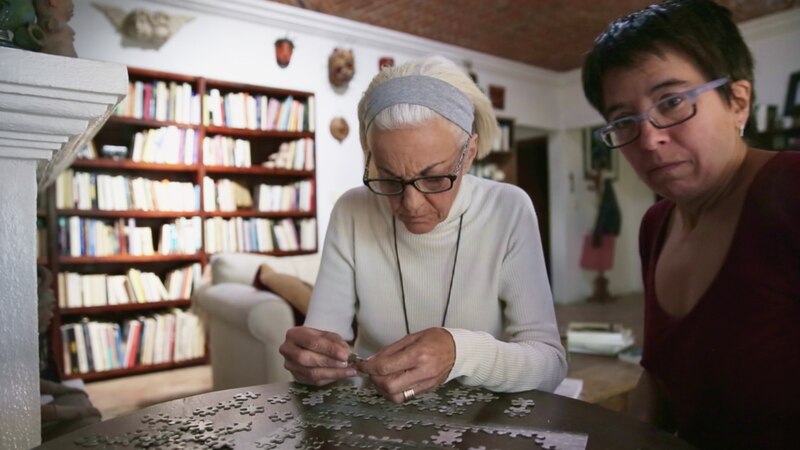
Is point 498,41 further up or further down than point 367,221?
further up

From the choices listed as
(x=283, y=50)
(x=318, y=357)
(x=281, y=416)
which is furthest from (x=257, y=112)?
(x=281, y=416)

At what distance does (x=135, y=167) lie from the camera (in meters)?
4.44

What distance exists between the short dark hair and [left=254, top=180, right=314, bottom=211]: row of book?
14.5 ft

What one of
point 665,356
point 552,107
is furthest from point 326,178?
point 665,356

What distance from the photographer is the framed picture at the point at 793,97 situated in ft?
17.8

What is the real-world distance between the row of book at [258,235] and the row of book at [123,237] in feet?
0.45

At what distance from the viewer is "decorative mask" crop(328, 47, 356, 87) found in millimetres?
5457

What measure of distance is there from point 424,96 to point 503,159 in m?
5.98

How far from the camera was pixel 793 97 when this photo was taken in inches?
216

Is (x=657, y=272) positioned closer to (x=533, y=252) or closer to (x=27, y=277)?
(x=533, y=252)

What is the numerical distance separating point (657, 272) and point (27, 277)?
1.52m

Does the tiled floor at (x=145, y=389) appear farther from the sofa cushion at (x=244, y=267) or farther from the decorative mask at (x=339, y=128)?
the decorative mask at (x=339, y=128)

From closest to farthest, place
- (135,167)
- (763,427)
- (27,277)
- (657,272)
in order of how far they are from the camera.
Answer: (763,427) → (657,272) → (27,277) → (135,167)

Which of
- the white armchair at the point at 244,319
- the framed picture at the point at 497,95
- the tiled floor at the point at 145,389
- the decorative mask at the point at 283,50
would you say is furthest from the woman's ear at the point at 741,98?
the framed picture at the point at 497,95
